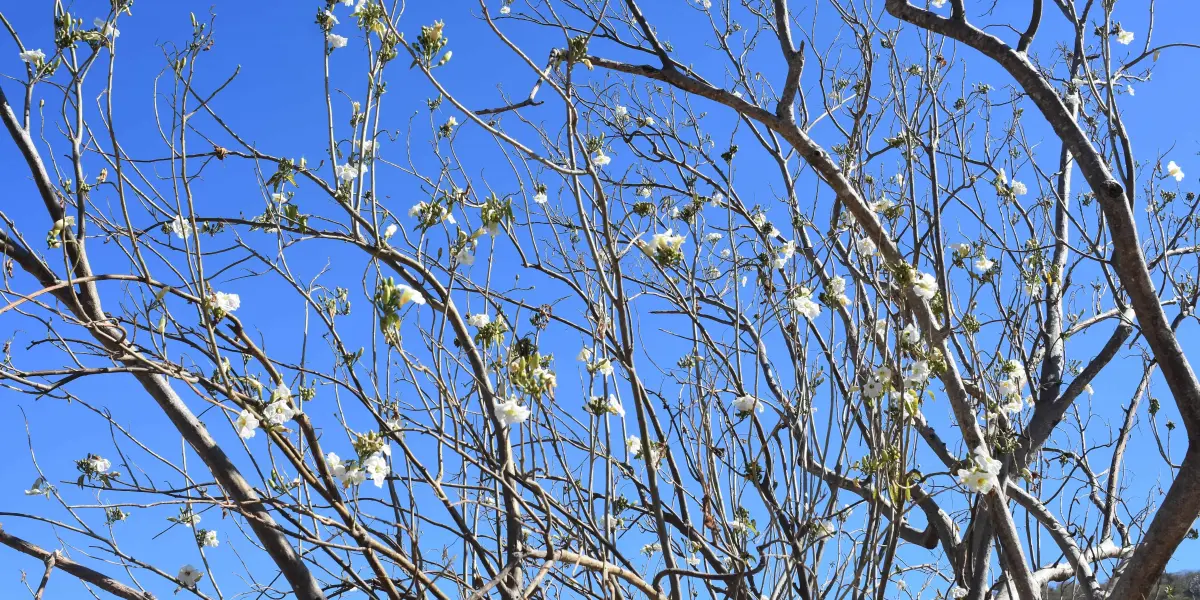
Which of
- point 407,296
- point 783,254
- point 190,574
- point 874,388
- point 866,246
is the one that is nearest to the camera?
point 407,296

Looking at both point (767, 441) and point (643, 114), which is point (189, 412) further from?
point (643, 114)

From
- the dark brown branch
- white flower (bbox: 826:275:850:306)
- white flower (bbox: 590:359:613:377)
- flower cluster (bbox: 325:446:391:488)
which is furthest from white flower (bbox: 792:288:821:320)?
the dark brown branch

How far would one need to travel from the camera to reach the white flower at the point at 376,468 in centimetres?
218

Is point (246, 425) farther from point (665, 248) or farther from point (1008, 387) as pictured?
point (1008, 387)

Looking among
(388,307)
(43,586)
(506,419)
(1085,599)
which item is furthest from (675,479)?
(1085,599)

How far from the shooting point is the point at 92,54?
239 cm

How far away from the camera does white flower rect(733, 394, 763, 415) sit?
242 centimetres

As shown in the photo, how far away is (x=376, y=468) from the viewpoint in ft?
7.18

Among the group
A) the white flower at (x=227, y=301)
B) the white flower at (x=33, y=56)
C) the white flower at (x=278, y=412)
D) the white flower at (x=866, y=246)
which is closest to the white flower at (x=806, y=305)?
the white flower at (x=866, y=246)

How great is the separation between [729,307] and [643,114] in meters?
1.27

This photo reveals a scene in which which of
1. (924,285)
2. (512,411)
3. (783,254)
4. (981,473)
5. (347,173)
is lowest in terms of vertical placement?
Answer: (981,473)

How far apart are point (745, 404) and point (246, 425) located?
1.27m

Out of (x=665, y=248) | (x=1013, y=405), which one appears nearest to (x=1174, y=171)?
(x=1013, y=405)

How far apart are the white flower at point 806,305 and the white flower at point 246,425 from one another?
138cm
